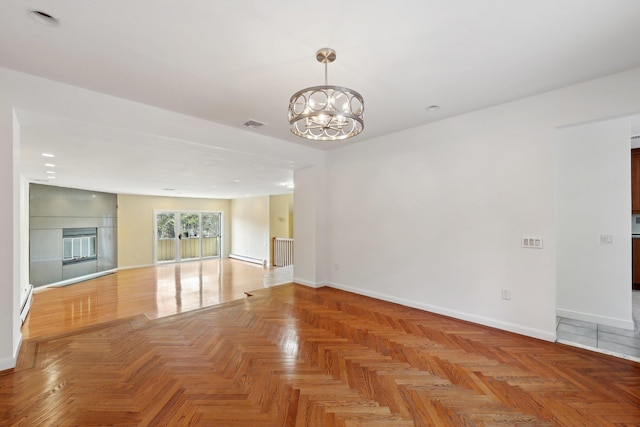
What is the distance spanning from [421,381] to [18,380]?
3231mm

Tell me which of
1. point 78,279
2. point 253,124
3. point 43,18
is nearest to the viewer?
point 43,18

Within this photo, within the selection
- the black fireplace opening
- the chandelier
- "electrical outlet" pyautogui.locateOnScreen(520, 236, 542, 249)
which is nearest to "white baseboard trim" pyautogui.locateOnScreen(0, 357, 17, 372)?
the chandelier

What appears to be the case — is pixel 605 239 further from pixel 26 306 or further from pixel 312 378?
pixel 26 306

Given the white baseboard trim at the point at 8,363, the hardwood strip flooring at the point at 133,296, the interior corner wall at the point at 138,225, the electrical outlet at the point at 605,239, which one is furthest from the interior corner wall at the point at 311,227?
the interior corner wall at the point at 138,225

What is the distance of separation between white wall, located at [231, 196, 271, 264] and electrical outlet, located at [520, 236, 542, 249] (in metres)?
8.42

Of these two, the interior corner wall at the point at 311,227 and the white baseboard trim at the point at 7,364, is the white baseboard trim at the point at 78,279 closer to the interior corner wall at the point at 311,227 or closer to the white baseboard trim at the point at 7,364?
the white baseboard trim at the point at 7,364

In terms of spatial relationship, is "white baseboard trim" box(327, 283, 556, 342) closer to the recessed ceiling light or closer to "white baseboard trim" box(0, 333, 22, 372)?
"white baseboard trim" box(0, 333, 22, 372)

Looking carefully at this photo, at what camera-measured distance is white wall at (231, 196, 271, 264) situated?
414 inches

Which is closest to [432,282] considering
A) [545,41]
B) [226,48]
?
[545,41]

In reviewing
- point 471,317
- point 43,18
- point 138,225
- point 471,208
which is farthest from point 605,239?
point 138,225

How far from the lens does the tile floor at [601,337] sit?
267cm

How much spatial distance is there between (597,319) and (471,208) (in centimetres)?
203

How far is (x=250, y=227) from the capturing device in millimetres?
11156

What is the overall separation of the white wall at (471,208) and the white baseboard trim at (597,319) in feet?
3.43
